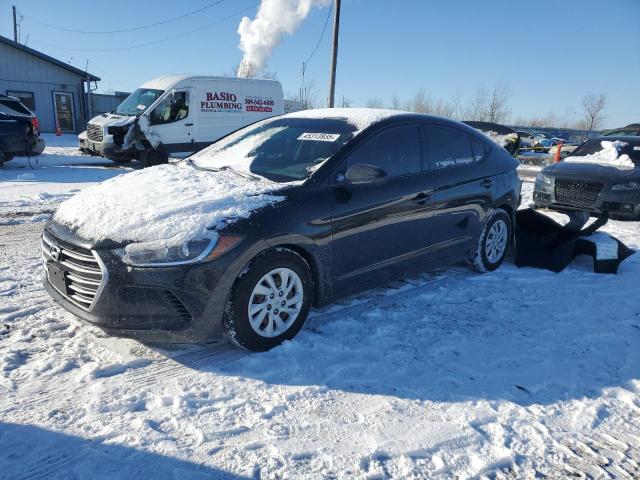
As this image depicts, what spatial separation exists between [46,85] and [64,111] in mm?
1530

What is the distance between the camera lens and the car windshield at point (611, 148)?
873 cm

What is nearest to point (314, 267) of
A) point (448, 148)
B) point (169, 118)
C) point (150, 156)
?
point (448, 148)

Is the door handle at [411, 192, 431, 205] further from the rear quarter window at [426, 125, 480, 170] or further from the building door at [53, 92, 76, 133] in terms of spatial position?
the building door at [53, 92, 76, 133]

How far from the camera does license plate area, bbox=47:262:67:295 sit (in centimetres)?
308

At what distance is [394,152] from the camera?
4055 millimetres

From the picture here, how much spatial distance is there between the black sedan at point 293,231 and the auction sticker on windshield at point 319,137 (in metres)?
0.02

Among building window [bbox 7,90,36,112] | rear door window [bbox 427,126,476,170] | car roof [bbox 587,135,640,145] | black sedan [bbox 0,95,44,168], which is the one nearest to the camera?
rear door window [bbox 427,126,476,170]

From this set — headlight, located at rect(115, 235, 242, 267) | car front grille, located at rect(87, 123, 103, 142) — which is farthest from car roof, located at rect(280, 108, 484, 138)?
car front grille, located at rect(87, 123, 103, 142)

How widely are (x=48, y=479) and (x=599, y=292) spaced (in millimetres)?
4754

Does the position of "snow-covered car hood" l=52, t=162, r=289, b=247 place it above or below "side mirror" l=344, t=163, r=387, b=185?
below

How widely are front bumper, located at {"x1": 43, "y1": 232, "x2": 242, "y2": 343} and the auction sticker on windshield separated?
1.53 m

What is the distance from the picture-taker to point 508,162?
5.33 metres

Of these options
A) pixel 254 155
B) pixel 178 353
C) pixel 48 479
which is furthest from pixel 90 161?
pixel 48 479

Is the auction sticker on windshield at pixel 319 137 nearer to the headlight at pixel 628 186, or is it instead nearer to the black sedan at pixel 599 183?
the black sedan at pixel 599 183
